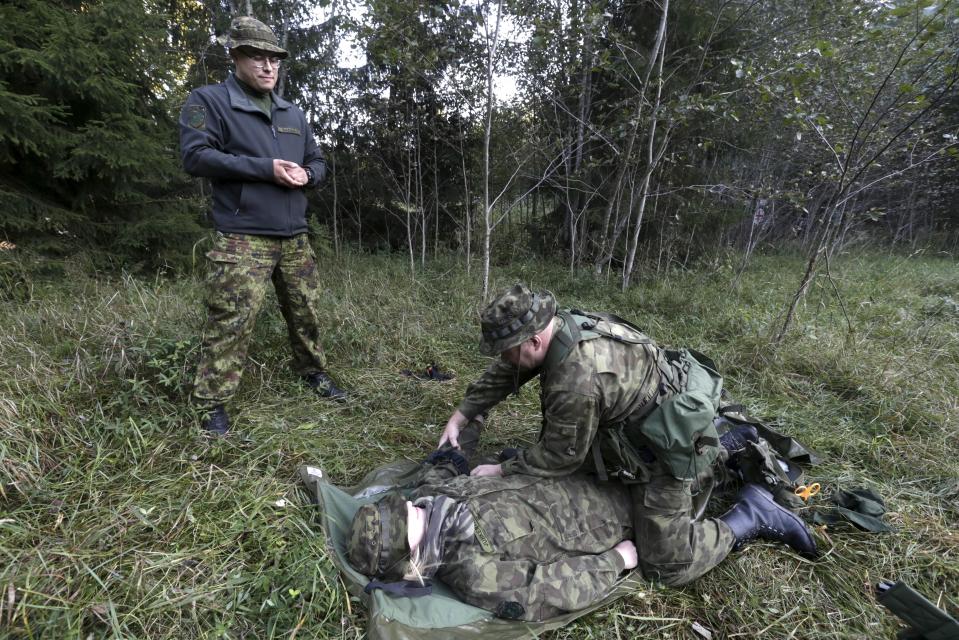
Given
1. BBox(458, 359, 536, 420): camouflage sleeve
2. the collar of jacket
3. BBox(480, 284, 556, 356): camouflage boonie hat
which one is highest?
the collar of jacket

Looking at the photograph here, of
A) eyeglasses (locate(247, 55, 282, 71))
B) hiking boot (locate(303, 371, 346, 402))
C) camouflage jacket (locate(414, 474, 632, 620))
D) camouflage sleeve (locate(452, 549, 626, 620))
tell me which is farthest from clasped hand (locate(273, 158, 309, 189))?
camouflage sleeve (locate(452, 549, 626, 620))

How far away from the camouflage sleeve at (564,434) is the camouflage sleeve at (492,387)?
38cm

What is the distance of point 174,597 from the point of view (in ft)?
5.20

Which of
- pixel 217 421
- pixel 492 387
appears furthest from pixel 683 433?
pixel 217 421

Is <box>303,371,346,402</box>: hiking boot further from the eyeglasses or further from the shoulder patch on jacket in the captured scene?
the eyeglasses

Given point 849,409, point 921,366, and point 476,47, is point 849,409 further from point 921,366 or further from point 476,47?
point 476,47

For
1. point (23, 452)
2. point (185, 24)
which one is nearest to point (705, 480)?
point (23, 452)

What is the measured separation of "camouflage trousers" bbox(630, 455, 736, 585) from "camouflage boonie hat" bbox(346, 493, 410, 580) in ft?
3.58

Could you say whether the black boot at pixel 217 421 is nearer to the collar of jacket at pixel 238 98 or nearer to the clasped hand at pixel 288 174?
the clasped hand at pixel 288 174

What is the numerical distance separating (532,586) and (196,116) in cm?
293

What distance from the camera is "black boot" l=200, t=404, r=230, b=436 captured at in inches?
95.3

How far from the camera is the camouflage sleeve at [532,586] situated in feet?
5.56

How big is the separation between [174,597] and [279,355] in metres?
1.90

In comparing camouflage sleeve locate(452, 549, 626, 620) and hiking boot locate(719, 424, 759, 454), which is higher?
hiking boot locate(719, 424, 759, 454)
